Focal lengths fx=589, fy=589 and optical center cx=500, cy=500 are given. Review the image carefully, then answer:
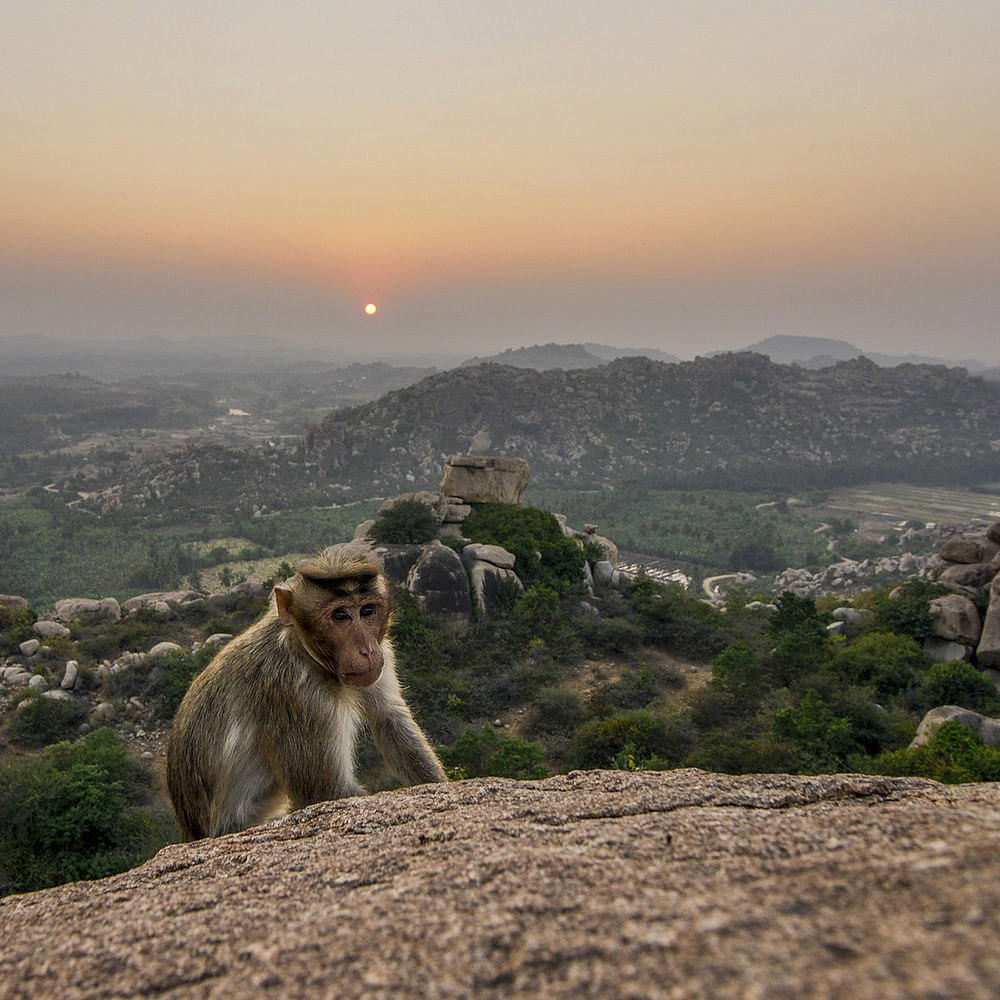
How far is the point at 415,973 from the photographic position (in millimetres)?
1356

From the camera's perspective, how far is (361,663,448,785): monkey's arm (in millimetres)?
4617

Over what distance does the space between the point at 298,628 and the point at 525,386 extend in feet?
373

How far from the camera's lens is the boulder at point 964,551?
1966 cm

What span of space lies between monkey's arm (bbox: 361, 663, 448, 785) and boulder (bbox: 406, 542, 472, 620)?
15655 mm

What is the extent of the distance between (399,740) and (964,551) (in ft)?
73.0

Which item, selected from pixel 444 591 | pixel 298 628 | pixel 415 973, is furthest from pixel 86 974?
pixel 444 591

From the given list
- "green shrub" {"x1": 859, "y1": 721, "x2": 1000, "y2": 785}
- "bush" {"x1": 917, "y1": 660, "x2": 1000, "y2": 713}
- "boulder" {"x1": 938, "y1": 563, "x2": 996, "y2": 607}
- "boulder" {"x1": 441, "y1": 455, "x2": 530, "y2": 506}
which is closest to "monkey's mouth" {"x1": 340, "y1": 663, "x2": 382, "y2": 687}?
"green shrub" {"x1": 859, "y1": 721, "x2": 1000, "y2": 785}

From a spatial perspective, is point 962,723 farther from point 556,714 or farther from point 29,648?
point 29,648

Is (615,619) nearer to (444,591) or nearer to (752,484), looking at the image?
(444,591)

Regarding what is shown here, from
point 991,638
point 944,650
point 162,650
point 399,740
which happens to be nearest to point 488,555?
point 162,650

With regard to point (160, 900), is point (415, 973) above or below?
above

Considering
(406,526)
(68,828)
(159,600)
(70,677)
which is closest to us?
(68,828)

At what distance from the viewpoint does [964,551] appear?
19734 mm

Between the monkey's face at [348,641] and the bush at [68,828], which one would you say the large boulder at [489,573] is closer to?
the bush at [68,828]
